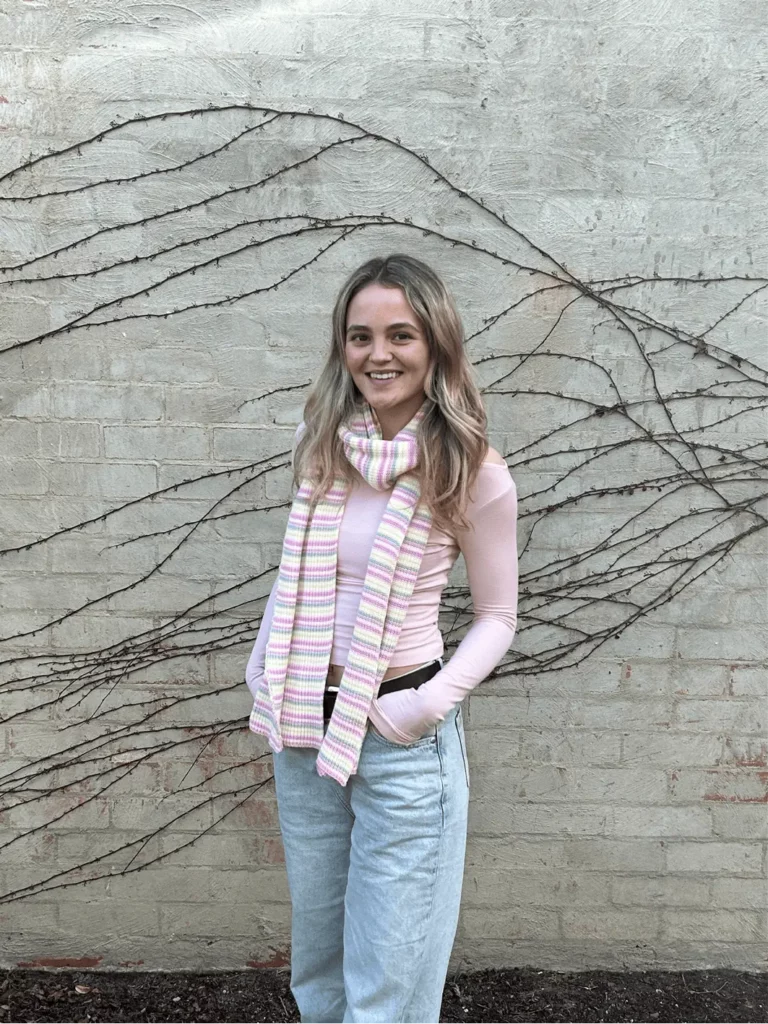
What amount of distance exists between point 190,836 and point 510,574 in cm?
143

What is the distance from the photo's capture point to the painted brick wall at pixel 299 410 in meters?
2.09

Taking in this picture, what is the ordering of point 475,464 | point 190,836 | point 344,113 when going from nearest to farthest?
point 475,464 < point 344,113 < point 190,836

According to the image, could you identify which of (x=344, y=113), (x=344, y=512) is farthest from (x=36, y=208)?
(x=344, y=512)

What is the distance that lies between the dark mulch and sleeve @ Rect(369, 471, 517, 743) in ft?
4.48

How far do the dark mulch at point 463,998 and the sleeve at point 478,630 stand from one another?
1.37m

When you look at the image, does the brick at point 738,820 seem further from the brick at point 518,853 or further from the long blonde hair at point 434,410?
the long blonde hair at point 434,410

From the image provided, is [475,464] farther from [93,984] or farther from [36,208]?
[93,984]

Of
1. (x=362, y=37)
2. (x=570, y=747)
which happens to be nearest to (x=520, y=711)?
(x=570, y=747)

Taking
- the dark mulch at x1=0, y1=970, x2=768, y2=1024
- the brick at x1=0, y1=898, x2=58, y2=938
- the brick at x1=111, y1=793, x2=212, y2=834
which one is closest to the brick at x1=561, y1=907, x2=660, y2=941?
the dark mulch at x1=0, y1=970, x2=768, y2=1024

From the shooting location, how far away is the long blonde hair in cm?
152

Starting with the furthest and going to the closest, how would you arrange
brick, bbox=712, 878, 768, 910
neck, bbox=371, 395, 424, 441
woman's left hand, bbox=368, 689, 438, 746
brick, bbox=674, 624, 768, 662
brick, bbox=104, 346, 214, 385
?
brick, bbox=712, 878, 768, 910 < brick, bbox=674, 624, 768, 662 < brick, bbox=104, 346, 214, 385 < neck, bbox=371, 395, 424, 441 < woman's left hand, bbox=368, 689, 438, 746

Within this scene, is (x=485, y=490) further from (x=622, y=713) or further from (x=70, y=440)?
(x=70, y=440)

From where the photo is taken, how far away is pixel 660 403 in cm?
224

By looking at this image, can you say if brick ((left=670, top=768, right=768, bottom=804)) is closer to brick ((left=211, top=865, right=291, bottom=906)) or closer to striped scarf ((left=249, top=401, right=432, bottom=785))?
brick ((left=211, top=865, right=291, bottom=906))
